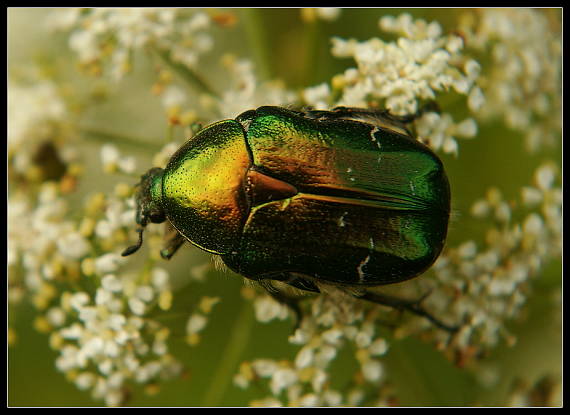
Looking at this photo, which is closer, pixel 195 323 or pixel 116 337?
pixel 116 337

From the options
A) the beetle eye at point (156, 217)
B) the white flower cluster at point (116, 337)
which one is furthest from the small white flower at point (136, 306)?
the beetle eye at point (156, 217)

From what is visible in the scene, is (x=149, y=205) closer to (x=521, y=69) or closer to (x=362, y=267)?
(x=362, y=267)

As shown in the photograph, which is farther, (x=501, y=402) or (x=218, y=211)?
(x=501, y=402)

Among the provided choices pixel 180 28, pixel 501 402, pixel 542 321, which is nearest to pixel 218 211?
pixel 180 28

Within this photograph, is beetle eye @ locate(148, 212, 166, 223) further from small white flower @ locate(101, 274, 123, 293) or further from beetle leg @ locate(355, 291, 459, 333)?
beetle leg @ locate(355, 291, 459, 333)

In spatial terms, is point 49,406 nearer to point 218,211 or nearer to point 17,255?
point 17,255

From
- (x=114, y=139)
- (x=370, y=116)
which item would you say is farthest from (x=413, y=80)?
(x=114, y=139)
